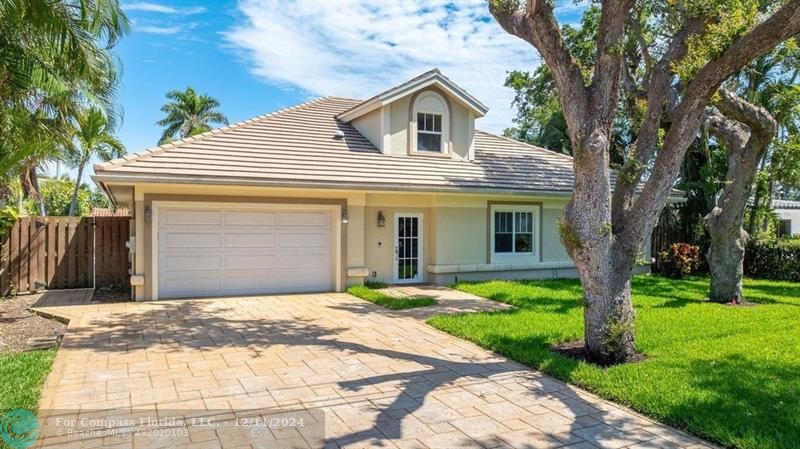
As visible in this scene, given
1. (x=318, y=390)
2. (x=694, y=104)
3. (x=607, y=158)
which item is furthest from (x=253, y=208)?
(x=694, y=104)

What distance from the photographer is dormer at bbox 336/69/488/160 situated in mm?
15039

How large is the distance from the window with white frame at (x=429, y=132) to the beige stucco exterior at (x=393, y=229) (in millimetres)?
1946

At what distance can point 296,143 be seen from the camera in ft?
46.4

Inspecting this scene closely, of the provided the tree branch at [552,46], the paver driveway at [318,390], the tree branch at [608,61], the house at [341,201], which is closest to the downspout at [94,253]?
the house at [341,201]

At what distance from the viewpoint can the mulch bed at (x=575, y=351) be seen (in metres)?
6.80

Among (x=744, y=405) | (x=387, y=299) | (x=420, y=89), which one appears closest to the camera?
(x=744, y=405)

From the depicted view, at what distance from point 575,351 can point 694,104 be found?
3515 millimetres

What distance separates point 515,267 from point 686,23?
868 cm

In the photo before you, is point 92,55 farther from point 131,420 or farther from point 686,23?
point 686,23

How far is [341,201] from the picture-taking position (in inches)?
522

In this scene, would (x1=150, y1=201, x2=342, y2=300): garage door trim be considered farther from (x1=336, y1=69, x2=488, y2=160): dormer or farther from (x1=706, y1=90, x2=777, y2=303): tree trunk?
(x1=706, y1=90, x2=777, y2=303): tree trunk

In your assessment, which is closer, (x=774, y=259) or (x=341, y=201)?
(x=341, y=201)

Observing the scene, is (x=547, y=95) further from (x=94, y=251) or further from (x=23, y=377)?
(x=23, y=377)

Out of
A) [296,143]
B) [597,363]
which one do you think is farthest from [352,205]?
[597,363]
